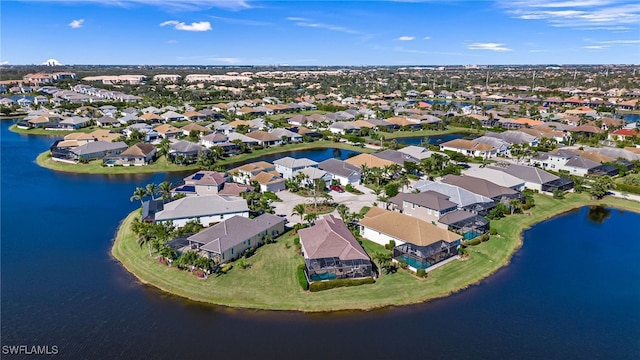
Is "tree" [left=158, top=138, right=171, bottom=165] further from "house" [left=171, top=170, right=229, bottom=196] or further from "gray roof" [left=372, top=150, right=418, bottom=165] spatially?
"gray roof" [left=372, top=150, right=418, bottom=165]

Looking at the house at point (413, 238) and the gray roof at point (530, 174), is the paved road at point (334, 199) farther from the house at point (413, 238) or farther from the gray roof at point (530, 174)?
the gray roof at point (530, 174)

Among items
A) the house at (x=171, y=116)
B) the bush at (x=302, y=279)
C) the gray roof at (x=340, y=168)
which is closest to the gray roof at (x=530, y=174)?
the gray roof at (x=340, y=168)

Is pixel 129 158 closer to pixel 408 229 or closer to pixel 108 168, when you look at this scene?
pixel 108 168

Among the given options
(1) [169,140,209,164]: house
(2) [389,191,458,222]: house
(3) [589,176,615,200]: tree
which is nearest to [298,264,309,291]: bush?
(2) [389,191,458,222]: house

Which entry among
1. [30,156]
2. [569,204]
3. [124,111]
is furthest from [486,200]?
[124,111]

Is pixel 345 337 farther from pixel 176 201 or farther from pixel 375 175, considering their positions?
pixel 375 175

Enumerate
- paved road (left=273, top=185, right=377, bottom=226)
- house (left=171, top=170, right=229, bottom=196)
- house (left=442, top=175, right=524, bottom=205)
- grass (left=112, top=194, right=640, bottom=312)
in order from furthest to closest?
house (left=171, top=170, right=229, bottom=196) < house (left=442, top=175, right=524, bottom=205) < paved road (left=273, top=185, right=377, bottom=226) < grass (left=112, top=194, right=640, bottom=312)
